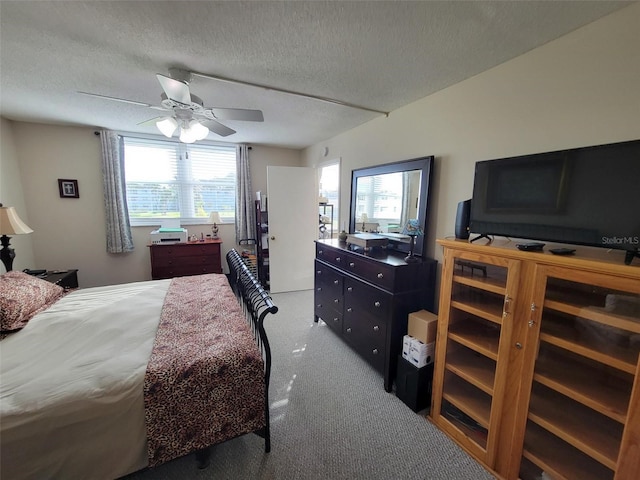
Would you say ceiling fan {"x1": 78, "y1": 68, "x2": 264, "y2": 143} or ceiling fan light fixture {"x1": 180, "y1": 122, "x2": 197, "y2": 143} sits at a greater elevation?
ceiling fan {"x1": 78, "y1": 68, "x2": 264, "y2": 143}

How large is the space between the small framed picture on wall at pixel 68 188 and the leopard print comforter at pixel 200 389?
345 cm

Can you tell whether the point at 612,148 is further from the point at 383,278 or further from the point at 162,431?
the point at 162,431

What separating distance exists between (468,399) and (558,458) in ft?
1.46

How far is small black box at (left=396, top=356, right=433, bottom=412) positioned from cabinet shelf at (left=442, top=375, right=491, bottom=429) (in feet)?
0.49

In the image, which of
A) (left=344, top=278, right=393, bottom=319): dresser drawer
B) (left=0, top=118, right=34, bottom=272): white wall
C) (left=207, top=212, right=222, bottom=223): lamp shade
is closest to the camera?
(left=344, top=278, right=393, bottom=319): dresser drawer

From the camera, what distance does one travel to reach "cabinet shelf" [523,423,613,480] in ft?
3.93

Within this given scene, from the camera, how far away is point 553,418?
1260 mm

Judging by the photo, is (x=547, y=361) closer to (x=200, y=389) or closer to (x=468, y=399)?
(x=468, y=399)

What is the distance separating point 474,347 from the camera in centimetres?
155

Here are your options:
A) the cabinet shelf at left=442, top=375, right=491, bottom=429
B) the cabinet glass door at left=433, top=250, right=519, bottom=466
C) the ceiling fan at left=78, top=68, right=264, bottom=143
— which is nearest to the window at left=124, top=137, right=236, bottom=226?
the ceiling fan at left=78, top=68, right=264, bottom=143

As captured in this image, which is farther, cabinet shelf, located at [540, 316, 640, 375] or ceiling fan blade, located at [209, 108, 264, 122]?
ceiling fan blade, located at [209, 108, 264, 122]

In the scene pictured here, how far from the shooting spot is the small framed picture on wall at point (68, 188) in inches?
140

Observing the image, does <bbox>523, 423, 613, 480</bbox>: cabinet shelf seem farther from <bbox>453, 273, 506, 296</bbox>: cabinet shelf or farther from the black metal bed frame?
the black metal bed frame

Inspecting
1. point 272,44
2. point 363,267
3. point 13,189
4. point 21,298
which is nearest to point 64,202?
point 13,189
